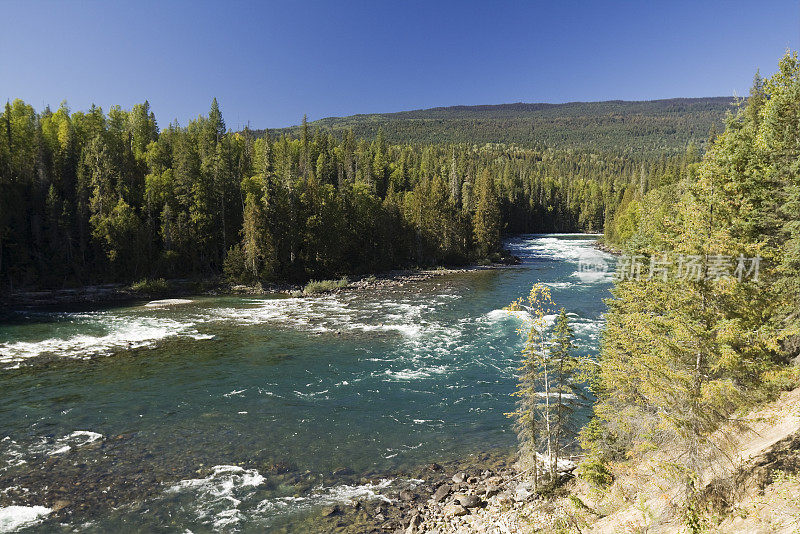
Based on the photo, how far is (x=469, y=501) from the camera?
44.2ft

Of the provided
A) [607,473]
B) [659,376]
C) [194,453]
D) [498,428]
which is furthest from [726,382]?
[194,453]

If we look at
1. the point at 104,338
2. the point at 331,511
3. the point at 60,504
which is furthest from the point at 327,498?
the point at 104,338

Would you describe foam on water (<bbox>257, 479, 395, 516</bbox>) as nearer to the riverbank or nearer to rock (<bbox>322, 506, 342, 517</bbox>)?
rock (<bbox>322, 506, 342, 517</bbox>)

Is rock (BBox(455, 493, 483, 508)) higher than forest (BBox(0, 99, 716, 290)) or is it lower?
lower

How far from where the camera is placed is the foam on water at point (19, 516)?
496 inches

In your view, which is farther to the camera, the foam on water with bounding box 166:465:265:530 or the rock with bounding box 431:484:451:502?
the rock with bounding box 431:484:451:502

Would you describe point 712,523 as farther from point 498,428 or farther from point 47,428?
point 47,428

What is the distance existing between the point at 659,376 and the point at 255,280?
52289 millimetres

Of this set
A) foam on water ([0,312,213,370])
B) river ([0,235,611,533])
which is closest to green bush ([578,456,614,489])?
river ([0,235,611,533])

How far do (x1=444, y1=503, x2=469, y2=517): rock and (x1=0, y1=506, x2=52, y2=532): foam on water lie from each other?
12250mm

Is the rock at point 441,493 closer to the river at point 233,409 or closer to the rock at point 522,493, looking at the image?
the river at point 233,409

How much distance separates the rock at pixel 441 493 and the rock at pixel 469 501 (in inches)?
17.2

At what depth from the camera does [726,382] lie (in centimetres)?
990

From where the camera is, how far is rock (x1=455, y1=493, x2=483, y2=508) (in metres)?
13.3
